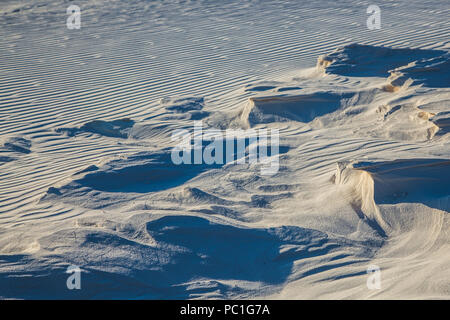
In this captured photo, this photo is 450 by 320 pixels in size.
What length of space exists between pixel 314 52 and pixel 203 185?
211 inches

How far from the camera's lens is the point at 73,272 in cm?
350

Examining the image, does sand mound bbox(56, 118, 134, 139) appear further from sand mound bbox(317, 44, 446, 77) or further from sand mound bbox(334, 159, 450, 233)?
sand mound bbox(334, 159, 450, 233)

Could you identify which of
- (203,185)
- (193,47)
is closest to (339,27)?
(193,47)

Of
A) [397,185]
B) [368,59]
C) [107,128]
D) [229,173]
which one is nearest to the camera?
[397,185]

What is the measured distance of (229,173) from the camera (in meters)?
5.16

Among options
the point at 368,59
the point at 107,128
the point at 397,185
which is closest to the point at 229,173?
the point at 397,185

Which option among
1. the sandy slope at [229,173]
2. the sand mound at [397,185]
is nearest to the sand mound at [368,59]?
the sandy slope at [229,173]

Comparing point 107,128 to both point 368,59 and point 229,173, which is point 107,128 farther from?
point 368,59

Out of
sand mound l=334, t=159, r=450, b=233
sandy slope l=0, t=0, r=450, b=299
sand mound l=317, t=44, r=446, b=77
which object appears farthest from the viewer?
sand mound l=317, t=44, r=446, b=77

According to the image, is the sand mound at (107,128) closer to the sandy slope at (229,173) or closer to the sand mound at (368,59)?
the sandy slope at (229,173)

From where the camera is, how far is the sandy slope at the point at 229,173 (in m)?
3.57

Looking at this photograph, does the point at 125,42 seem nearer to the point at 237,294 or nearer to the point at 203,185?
the point at 203,185

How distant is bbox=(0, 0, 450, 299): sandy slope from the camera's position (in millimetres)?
3565

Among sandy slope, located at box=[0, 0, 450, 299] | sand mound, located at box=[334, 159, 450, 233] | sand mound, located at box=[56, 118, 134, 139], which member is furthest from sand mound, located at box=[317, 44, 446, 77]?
sand mound, located at box=[334, 159, 450, 233]
